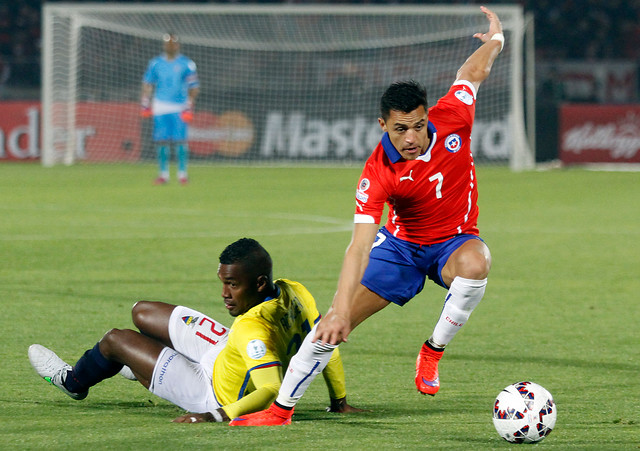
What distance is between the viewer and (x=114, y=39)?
22750mm

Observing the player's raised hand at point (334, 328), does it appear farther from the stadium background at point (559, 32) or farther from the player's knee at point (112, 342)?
the stadium background at point (559, 32)

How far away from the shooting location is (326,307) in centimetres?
782

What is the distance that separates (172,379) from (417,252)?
138cm

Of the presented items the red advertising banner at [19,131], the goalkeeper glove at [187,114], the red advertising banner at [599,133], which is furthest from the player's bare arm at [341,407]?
the red advertising banner at [19,131]

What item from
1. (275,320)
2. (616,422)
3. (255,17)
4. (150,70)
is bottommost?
(616,422)

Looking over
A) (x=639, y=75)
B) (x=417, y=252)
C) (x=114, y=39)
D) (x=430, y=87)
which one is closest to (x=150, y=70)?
(x=114, y=39)

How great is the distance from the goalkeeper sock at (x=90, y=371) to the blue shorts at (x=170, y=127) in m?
14.4

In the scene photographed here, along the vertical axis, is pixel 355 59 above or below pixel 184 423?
above

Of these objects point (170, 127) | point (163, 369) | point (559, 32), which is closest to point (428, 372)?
point (163, 369)

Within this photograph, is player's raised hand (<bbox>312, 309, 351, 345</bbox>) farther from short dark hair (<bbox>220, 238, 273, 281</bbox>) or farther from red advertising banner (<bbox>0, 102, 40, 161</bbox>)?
red advertising banner (<bbox>0, 102, 40, 161</bbox>)

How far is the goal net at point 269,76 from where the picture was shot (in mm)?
22125

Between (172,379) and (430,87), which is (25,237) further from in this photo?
(430,87)

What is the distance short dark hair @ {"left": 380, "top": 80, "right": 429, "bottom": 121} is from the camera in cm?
479

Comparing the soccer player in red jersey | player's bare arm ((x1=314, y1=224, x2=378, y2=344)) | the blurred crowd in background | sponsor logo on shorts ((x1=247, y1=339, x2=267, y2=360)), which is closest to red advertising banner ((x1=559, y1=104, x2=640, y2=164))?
the blurred crowd in background
